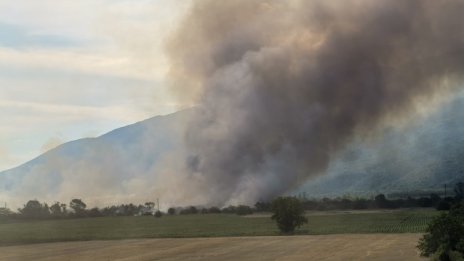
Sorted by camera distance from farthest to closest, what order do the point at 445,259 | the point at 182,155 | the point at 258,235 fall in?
the point at 182,155, the point at 258,235, the point at 445,259

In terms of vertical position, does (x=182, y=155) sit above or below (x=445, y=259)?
above

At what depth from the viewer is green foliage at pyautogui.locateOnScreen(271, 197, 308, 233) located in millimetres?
80375

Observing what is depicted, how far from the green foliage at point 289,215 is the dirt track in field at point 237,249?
29.9ft

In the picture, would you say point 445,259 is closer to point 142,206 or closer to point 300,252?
point 300,252

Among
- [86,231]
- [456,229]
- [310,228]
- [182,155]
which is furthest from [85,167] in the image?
[456,229]

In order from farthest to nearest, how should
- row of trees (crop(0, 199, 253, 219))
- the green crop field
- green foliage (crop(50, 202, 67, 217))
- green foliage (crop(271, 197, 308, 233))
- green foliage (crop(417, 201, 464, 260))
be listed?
green foliage (crop(50, 202, 67, 217)), row of trees (crop(0, 199, 253, 219)), green foliage (crop(271, 197, 308, 233)), the green crop field, green foliage (crop(417, 201, 464, 260))

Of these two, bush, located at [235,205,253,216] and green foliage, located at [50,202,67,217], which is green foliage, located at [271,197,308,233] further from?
green foliage, located at [50,202,67,217]

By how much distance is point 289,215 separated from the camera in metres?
81.0

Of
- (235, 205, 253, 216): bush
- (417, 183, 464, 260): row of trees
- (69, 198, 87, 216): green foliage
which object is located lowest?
(417, 183, 464, 260): row of trees

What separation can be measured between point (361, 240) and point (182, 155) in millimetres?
86190

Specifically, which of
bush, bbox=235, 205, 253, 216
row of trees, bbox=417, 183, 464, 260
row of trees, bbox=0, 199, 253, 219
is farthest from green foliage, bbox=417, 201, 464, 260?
row of trees, bbox=0, 199, 253, 219

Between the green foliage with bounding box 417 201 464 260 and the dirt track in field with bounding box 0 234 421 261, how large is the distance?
3529 mm

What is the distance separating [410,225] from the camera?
8388 centimetres

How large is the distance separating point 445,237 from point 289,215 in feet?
130
